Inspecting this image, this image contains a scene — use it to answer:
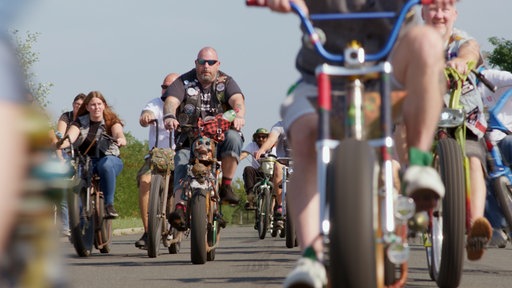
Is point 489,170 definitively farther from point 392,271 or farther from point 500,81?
point 392,271

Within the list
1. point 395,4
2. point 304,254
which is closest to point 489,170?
point 395,4

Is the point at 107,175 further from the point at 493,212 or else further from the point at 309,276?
the point at 309,276

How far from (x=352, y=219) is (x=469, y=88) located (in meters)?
4.03

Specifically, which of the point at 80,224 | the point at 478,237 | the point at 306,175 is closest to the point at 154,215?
the point at 80,224

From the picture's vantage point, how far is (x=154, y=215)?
11.8m

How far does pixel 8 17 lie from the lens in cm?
239

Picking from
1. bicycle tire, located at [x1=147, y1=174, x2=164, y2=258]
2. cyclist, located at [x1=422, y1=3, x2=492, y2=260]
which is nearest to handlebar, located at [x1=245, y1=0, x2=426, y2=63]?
cyclist, located at [x1=422, y1=3, x2=492, y2=260]

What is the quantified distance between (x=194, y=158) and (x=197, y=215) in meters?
0.72

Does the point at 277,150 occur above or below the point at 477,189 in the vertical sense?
above

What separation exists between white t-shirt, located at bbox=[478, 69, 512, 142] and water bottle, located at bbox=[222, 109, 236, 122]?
2480 mm

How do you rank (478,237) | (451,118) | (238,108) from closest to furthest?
1. (478,237)
2. (451,118)
3. (238,108)

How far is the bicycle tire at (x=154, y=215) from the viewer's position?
1174 centimetres

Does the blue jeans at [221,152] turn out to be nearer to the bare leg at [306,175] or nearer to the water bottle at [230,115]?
the water bottle at [230,115]

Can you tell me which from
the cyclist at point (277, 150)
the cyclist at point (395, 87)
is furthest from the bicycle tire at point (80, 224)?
the cyclist at point (395, 87)
